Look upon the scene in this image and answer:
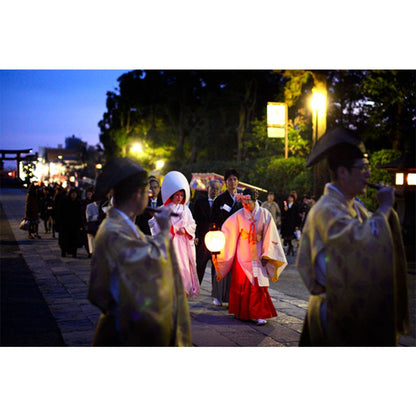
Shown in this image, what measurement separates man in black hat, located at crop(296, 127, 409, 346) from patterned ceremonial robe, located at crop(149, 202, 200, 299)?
14.4 feet

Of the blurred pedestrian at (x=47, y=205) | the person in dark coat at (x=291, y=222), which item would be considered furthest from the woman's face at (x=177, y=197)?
the blurred pedestrian at (x=47, y=205)

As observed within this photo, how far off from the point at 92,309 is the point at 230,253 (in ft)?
6.28

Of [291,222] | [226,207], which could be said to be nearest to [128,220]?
[226,207]

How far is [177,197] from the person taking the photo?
7.45 m

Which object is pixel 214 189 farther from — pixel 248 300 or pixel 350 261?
pixel 350 261

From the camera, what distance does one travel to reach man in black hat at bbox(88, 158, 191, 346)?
10.1 feet

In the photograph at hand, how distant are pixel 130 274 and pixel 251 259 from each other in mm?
3941

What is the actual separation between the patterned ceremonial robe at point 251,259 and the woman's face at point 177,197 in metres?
0.80

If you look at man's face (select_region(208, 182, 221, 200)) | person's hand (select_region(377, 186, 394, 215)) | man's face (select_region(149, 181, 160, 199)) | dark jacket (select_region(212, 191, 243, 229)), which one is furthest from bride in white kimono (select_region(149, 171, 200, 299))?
person's hand (select_region(377, 186, 394, 215))

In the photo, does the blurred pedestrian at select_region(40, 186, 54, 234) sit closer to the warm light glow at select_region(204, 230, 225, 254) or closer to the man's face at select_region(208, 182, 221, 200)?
the man's face at select_region(208, 182, 221, 200)

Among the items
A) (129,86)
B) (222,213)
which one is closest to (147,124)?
(129,86)

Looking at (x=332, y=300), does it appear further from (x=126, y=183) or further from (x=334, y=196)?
(x=126, y=183)

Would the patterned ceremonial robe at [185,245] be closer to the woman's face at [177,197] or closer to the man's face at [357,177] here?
the woman's face at [177,197]

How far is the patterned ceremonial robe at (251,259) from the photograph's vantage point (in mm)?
6723
